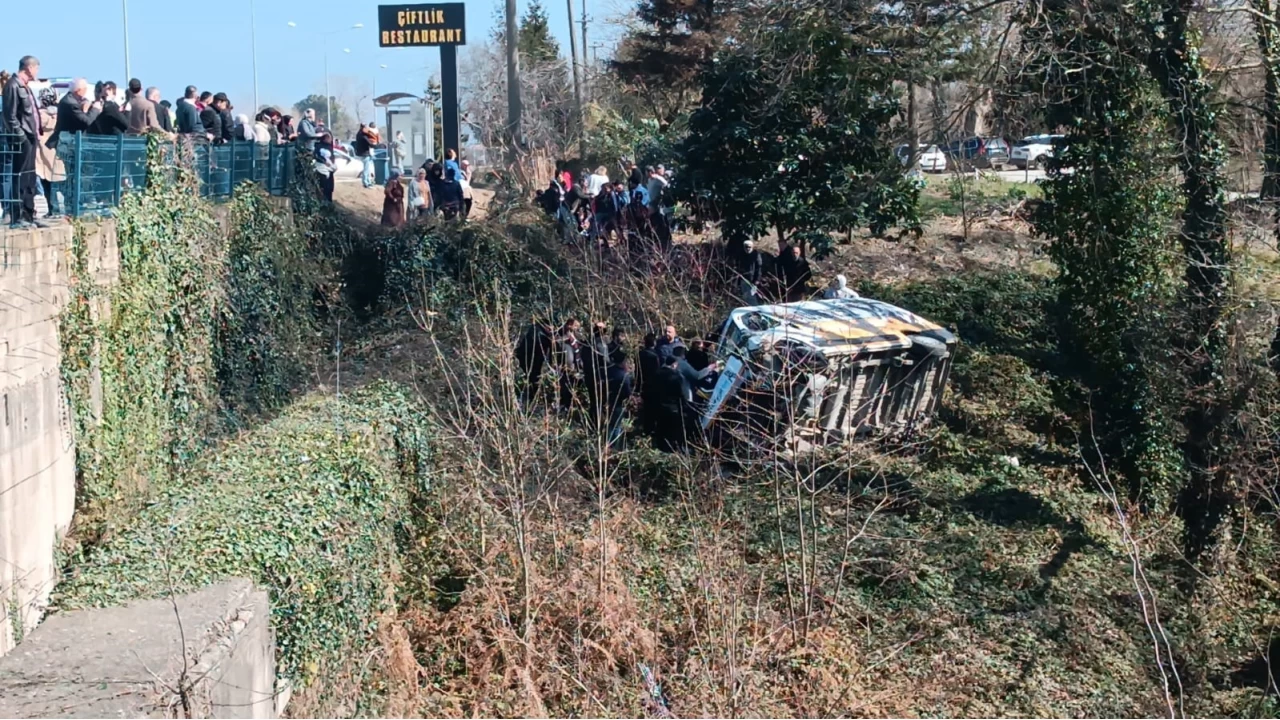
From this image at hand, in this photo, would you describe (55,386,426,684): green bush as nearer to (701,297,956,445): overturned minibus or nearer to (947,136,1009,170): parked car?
(701,297,956,445): overturned minibus

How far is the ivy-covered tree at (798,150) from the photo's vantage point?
2141 cm

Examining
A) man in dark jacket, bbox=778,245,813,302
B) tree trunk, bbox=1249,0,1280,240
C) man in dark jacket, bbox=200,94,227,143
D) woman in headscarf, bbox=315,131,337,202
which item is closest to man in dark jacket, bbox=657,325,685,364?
man in dark jacket, bbox=778,245,813,302

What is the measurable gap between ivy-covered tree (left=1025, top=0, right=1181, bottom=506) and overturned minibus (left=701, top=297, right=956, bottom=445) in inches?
115

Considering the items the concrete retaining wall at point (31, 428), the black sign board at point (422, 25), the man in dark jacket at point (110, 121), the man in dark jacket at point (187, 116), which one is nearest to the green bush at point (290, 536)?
the concrete retaining wall at point (31, 428)

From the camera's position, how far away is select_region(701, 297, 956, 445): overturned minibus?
46.9 feet

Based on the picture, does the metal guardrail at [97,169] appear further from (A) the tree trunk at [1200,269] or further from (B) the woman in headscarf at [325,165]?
(A) the tree trunk at [1200,269]

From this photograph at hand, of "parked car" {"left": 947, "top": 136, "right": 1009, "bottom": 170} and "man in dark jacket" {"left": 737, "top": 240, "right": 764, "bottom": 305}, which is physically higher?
"parked car" {"left": 947, "top": 136, "right": 1009, "bottom": 170}

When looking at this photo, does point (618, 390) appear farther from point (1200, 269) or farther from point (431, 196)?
point (431, 196)

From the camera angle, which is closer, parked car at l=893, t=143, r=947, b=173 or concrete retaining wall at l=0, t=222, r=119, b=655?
concrete retaining wall at l=0, t=222, r=119, b=655

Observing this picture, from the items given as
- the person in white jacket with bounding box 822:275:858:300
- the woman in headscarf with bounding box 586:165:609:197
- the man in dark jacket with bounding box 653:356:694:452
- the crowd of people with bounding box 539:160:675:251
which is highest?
the woman in headscarf with bounding box 586:165:609:197

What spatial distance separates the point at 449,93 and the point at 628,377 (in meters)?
13.7

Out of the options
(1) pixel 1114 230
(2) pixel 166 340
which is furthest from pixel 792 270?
(2) pixel 166 340

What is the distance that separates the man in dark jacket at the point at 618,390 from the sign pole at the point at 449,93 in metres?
12.4

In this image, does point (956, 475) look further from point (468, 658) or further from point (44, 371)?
point (44, 371)
